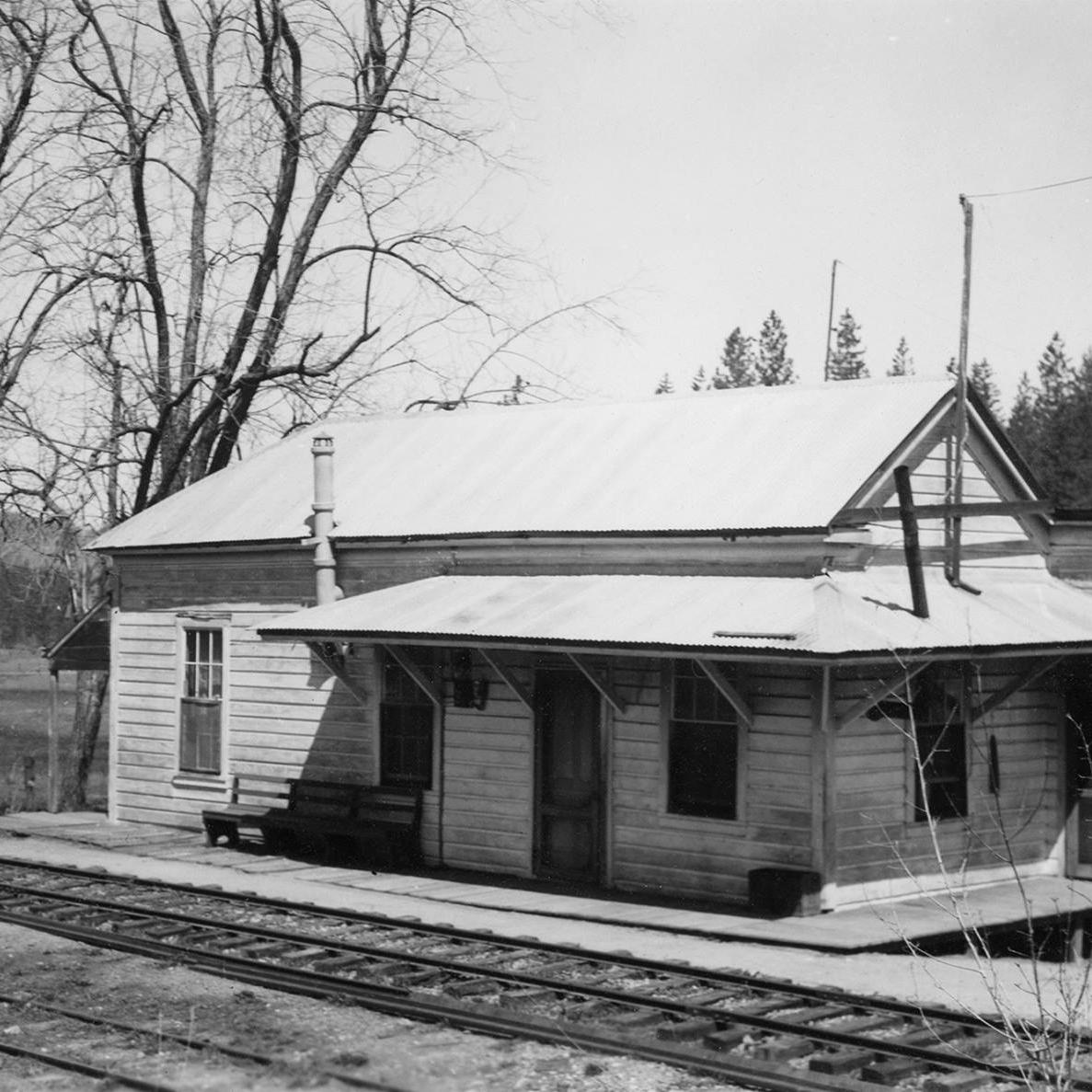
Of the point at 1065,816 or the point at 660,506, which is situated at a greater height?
the point at 660,506

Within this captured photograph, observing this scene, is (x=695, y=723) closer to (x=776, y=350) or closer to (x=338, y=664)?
(x=338, y=664)

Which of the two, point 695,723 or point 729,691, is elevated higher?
point 729,691

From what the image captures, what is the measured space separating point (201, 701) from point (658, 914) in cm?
787

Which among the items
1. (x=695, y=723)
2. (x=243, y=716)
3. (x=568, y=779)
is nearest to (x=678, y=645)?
(x=695, y=723)

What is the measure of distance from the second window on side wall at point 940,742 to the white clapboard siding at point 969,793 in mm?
120

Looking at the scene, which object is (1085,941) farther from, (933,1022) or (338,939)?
(338,939)

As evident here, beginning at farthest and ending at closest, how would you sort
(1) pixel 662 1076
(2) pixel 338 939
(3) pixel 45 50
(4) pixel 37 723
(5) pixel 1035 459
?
(5) pixel 1035 459, (4) pixel 37 723, (3) pixel 45 50, (2) pixel 338 939, (1) pixel 662 1076

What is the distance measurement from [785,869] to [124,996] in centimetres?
582

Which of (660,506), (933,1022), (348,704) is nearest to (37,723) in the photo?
(348,704)

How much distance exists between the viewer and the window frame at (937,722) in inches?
590

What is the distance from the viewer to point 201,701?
19953mm

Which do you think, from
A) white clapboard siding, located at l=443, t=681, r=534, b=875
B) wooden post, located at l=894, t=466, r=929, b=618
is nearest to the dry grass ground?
white clapboard siding, located at l=443, t=681, r=534, b=875

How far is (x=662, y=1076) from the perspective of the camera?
8914mm

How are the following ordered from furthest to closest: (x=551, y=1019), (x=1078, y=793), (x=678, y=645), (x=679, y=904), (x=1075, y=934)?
(x=1078, y=793) → (x=679, y=904) → (x=1075, y=934) → (x=678, y=645) → (x=551, y=1019)
